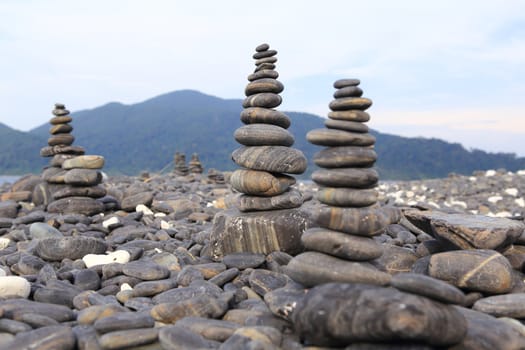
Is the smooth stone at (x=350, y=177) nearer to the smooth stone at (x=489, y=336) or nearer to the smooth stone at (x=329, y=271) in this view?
the smooth stone at (x=329, y=271)

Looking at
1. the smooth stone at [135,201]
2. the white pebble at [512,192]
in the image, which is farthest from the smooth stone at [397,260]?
the white pebble at [512,192]

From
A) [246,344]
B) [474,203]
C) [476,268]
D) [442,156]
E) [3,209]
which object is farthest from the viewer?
[442,156]

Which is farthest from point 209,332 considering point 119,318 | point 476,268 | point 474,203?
point 474,203

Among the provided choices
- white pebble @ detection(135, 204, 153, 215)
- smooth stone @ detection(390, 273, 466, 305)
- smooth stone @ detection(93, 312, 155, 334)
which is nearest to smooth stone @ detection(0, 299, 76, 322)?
smooth stone @ detection(93, 312, 155, 334)

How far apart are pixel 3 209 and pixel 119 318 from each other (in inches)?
434

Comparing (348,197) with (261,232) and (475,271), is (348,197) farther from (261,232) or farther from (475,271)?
(261,232)

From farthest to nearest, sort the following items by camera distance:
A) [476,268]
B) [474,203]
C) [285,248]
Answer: [474,203] < [285,248] < [476,268]

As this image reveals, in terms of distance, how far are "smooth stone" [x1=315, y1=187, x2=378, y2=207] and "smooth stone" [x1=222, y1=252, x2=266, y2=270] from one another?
7.36 ft

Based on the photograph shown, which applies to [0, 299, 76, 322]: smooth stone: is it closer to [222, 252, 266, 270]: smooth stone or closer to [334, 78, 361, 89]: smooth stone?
[222, 252, 266, 270]: smooth stone

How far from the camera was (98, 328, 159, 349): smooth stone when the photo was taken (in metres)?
4.82

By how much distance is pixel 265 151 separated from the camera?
8.30 meters

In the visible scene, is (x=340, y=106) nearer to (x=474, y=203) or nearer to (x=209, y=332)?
(x=209, y=332)

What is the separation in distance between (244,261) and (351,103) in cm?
326

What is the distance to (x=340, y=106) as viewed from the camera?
19.3 ft
